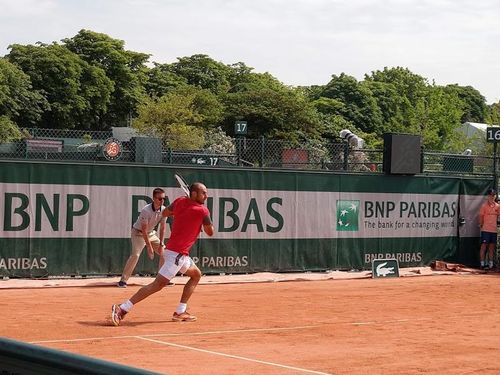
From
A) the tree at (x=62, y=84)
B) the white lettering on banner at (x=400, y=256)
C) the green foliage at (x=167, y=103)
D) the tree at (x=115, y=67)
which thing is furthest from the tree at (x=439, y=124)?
the white lettering on banner at (x=400, y=256)

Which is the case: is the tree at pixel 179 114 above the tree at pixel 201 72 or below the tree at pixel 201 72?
below

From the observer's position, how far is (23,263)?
16.7 m

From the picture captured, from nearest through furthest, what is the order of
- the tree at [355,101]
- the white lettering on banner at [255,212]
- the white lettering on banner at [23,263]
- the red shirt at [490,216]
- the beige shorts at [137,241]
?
the beige shorts at [137,241] < the white lettering on banner at [23,263] < the white lettering on banner at [255,212] < the red shirt at [490,216] < the tree at [355,101]

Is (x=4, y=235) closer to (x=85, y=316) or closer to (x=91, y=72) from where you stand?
(x=85, y=316)

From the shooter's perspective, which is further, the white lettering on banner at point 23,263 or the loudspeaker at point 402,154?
the loudspeaker at point 402,154

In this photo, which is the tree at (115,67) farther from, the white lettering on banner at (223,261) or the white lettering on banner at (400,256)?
the white lettering on banner at (223,261)

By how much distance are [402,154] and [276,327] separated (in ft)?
34.3

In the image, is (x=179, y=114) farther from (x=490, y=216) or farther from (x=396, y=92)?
(x=490, y=216)

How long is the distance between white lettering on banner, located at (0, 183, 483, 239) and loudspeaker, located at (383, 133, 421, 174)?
585 millimetres

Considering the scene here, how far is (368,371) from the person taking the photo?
28.6 ft

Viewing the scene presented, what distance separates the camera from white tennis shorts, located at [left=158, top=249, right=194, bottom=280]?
38.1 ft

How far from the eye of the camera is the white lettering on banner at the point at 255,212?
55.4 feet

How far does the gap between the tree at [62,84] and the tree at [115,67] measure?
3.19 meters

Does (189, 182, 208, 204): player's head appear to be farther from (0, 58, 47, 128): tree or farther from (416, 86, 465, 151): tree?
(416, 86, 465, 151): tree
